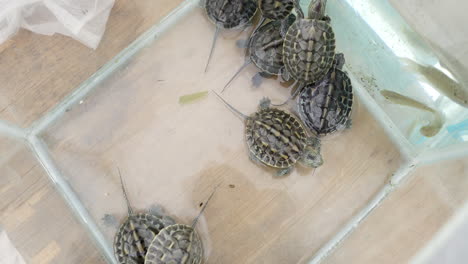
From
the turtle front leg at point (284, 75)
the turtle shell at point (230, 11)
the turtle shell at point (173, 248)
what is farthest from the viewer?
the turtle front leg at point (284, 75)

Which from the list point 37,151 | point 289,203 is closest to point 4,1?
point 37,151

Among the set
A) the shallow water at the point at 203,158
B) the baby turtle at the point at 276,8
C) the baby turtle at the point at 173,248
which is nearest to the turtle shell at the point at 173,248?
the baby turtle at the point at 173,248

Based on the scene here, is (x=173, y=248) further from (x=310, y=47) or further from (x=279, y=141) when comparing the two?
(x=310, y=47)

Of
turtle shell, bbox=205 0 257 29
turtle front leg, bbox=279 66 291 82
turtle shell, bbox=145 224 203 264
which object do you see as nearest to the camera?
turtle shell, bbox=145 224 203 264

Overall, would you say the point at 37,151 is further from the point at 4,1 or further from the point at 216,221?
the point at 216,221

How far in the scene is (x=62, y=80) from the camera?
→ 2.27m

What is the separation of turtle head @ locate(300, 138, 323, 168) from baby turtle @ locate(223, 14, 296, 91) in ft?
1.65

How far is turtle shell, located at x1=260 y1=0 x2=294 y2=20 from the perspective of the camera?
2195 mm

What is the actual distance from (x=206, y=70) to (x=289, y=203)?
40.2 inches

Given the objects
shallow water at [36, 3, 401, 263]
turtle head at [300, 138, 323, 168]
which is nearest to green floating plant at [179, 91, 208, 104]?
shallow water at [36, 3, 401, 263]

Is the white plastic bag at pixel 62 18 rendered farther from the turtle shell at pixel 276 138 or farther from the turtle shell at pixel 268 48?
the turtle shell at pixel 276 138

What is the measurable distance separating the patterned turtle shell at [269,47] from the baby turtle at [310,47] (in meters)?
0.09

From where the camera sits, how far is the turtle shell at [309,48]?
2018 mm

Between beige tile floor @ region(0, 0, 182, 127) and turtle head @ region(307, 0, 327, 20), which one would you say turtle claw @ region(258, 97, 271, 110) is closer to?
turtle head @ region(307, 0, 327, 20)
